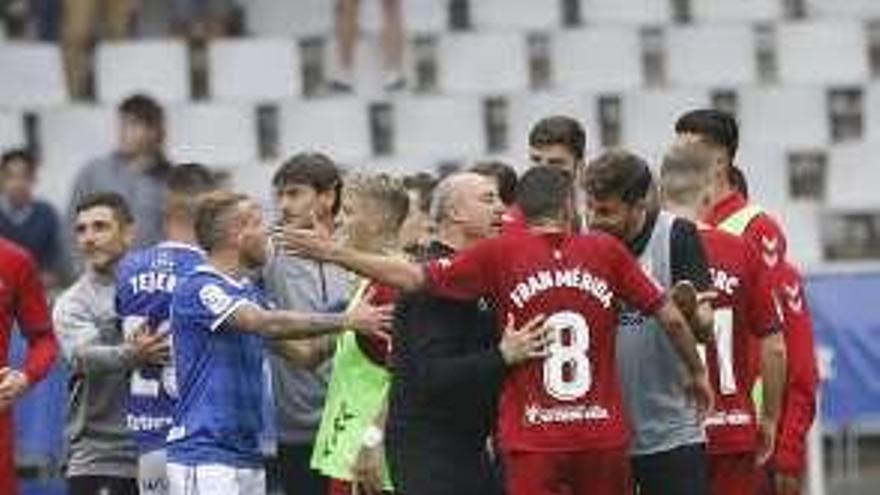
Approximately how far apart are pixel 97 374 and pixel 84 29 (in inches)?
301

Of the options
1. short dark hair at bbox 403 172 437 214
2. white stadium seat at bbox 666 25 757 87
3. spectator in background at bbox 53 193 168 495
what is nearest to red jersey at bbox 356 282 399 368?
short dark hair at bbox 403 172 437 214

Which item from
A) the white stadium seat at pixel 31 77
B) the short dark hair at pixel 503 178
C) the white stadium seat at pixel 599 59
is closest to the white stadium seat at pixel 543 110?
the white stadium seat at pixel 599 59

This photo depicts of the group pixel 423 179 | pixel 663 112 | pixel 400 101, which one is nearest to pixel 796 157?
pixel 663 112

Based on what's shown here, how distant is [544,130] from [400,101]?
26.5ft

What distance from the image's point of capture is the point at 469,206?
8.91 metres

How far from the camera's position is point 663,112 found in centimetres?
1783

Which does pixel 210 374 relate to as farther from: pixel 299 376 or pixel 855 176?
pixel 855 176

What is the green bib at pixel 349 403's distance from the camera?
9.55m

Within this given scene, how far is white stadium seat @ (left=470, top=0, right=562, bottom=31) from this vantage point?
18.6 m

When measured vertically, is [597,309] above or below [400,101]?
below

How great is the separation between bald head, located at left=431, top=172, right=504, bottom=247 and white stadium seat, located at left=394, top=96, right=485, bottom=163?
881 centimetres

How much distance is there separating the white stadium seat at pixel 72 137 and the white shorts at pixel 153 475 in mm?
7341

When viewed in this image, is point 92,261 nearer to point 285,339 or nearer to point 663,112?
point 285,339

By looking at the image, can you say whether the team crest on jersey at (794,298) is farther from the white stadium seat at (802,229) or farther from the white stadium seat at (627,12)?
the white stadium seat at (627,12)
